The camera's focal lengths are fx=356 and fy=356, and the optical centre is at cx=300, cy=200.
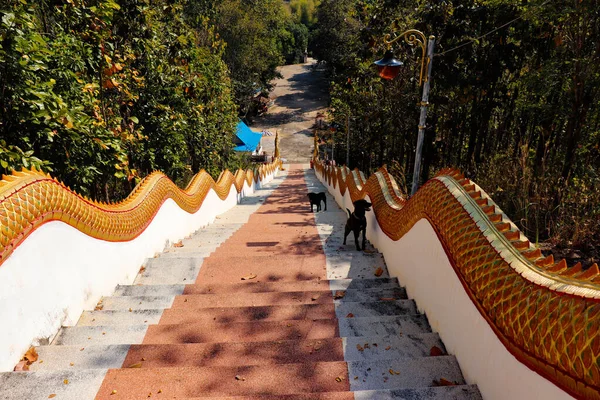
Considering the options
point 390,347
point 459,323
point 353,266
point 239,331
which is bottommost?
point 353,266

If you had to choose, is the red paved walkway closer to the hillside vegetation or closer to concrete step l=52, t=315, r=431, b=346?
concrete step l=52, t=315, r=431, b=346

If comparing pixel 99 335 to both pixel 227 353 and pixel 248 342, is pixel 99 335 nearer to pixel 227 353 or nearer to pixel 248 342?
pixel 227 353

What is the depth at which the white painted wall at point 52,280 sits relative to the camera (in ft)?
7.16

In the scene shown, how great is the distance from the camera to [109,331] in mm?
2660

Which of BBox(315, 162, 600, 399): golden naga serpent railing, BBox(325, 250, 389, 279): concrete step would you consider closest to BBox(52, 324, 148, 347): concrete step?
BBox(325, 250, 389, 279): concrete step

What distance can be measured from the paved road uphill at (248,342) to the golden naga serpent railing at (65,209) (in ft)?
2.10

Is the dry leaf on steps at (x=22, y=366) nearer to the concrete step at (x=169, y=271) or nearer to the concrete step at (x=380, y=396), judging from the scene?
the concrete step at (x=380, y=396)

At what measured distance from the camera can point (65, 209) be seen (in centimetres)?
282

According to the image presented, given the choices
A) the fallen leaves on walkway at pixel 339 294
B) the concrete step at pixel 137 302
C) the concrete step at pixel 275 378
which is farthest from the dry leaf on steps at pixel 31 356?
the fallen leaves on walkway at pixel 339 294

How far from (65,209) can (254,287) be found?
72.3 inches

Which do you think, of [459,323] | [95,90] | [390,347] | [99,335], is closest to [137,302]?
[99,335]

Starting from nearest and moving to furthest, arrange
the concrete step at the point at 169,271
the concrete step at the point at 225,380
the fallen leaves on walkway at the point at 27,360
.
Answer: the concrete step at the point at 225,380 → the fallen leaves on walkway at the point at 27,360 → the concrete step at the point at 169,271

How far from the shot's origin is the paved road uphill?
1949 millimetres

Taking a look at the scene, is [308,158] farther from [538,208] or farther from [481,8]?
[538,208]
